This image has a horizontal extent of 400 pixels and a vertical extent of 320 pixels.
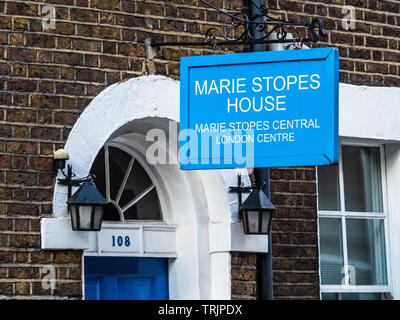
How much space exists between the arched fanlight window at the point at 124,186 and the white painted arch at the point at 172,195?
0.07 meters

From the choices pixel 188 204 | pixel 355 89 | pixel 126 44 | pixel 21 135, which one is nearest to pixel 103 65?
pixel 126 44

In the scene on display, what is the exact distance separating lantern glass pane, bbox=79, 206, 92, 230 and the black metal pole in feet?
4.52

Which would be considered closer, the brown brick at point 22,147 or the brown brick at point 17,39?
the brown brick at point 22,147

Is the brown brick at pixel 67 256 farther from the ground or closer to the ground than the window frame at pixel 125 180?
closer to the ground

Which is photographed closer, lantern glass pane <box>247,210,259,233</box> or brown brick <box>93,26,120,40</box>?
brown brick <box>93,26,120,40</box>

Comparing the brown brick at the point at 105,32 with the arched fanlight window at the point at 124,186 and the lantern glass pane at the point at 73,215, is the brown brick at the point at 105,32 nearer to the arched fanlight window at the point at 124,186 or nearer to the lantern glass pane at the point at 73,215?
the arched fanlight window at the point at 124,186

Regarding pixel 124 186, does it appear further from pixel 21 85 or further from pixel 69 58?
pixel 21 85

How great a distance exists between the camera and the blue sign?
6547 millimetres

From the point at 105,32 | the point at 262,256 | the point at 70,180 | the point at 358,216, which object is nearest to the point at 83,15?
the point at 105,32

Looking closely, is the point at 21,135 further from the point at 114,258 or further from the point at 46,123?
the point at 114,258

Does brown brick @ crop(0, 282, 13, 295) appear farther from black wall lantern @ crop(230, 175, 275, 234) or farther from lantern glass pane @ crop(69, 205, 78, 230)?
black wall lantern @ crop(230, 175, 275, 234)

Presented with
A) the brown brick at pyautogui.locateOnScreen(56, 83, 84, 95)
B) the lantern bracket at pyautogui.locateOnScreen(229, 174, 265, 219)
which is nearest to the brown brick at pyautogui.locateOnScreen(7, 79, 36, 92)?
the brown brick at pyautogui.locateOnScreen(56, 83, 84, 95)

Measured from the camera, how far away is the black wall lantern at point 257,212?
24.7 ft

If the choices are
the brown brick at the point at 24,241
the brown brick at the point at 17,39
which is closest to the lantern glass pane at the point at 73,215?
the brown brick at the point at 24,241
